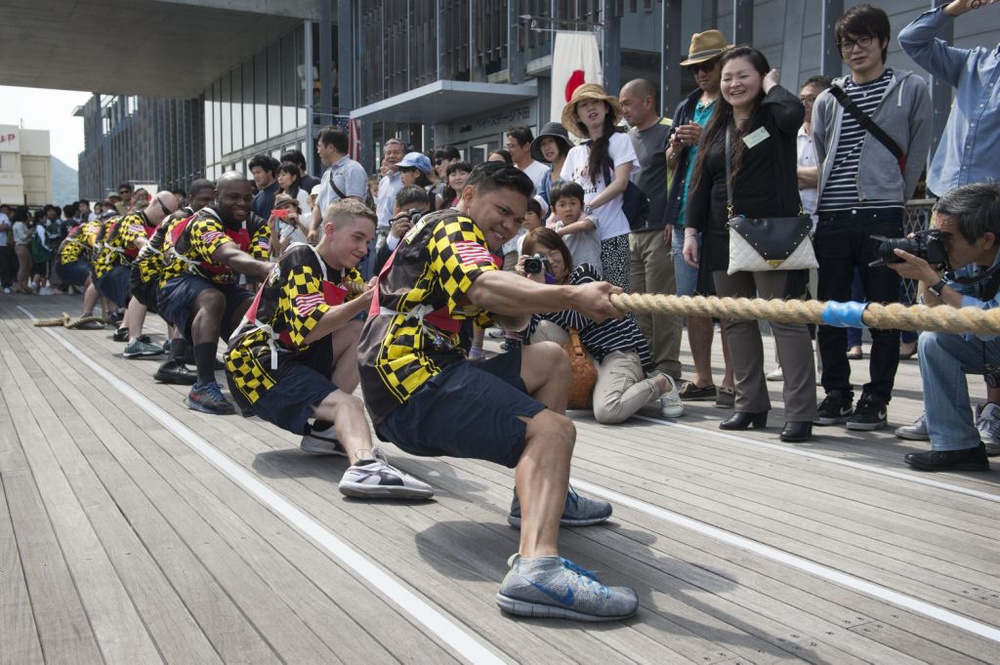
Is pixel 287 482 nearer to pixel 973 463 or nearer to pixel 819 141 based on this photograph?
pixel 973 463

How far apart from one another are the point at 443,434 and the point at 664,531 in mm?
994

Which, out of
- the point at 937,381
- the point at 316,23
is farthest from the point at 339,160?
the point at 316,23

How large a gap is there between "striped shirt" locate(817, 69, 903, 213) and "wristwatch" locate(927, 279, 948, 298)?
1.43 m

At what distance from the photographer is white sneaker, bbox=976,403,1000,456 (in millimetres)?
4648

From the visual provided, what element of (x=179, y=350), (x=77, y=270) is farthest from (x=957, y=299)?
(x=77, y=270)

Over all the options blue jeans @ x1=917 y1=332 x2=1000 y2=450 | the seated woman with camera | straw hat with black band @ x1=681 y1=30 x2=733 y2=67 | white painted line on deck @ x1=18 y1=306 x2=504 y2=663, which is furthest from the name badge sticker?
white painted line on deck @ x1=18 y1=306 x2=504 y2=663

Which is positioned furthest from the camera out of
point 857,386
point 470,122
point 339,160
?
point 470,122

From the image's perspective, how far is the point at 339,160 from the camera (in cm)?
845

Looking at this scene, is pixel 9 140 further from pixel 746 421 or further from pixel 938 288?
pixel 938 288

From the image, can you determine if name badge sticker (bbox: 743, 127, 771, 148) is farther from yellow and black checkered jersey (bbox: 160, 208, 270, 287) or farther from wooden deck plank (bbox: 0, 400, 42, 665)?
wooden deck plank (bbox: 0, 400, 42, 665)

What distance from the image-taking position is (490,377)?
310 centimetres

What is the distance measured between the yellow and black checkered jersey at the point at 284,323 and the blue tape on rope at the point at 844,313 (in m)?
2.64

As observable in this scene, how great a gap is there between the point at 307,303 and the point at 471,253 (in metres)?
1.67

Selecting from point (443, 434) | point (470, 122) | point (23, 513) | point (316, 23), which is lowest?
point (23, 513)
